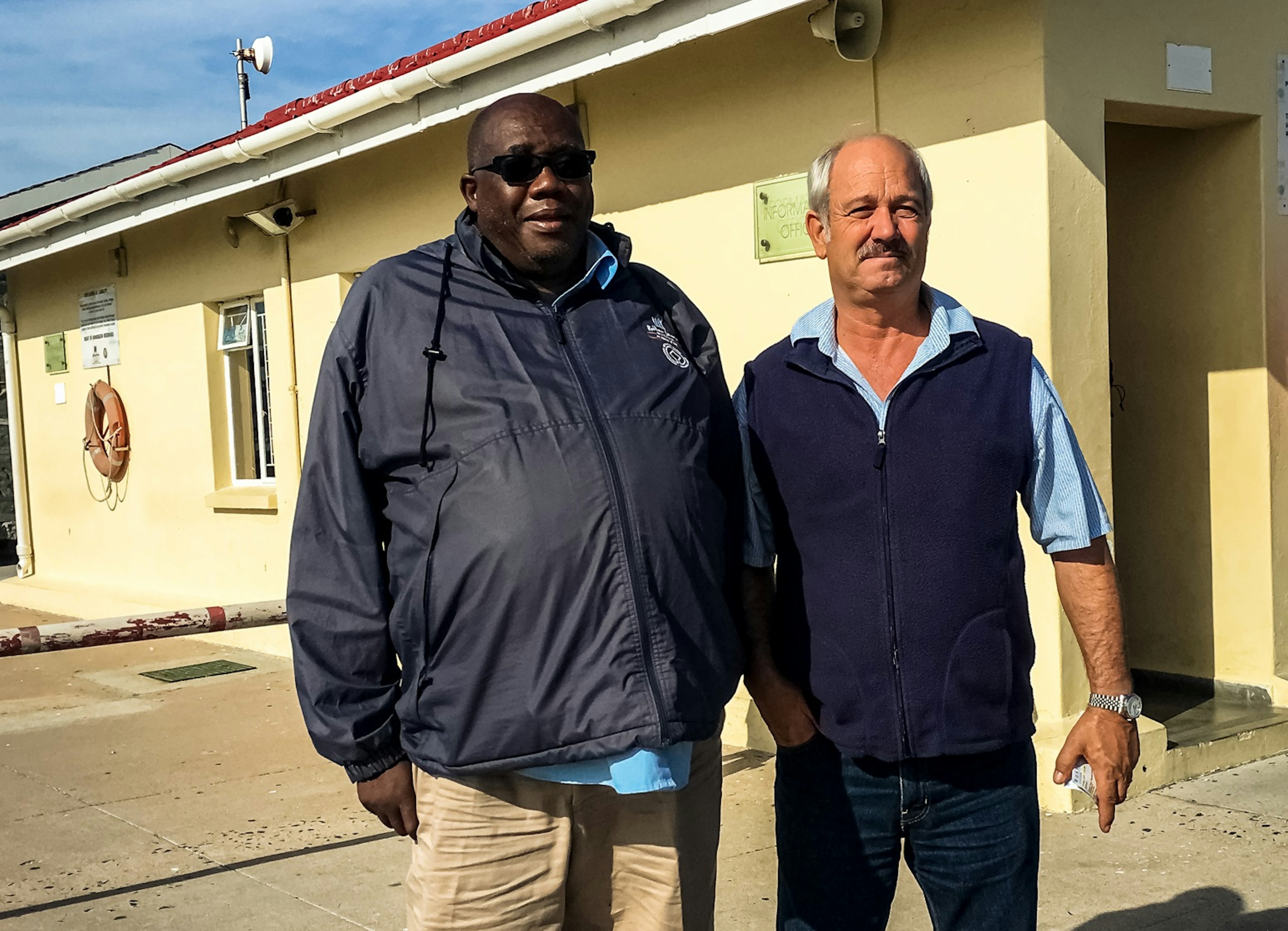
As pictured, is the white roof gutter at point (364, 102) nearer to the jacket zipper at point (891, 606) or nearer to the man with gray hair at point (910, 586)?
the man with gray hair at point (910, 586)

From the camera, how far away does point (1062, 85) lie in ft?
15.6

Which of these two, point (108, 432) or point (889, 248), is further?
point (108, 432)

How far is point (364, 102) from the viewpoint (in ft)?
23.1

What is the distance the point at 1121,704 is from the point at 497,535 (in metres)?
1.15

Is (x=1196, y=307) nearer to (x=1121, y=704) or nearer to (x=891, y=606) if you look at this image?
(x=1121, y=704)

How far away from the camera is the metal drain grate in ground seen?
26.9ft

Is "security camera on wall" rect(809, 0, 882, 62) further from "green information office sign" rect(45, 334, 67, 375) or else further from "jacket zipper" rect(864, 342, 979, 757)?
"green information office sign" rect(45, 334, 67, 375)

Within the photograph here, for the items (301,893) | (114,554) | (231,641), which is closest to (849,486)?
(301,893)

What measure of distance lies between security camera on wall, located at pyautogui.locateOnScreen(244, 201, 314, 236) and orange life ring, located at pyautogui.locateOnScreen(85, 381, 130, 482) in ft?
9.37

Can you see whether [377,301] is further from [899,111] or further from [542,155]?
[899,111]

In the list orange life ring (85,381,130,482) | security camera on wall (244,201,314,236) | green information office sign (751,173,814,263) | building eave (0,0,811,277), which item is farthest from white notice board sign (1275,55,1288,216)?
orange life ring (85,381,130,482)

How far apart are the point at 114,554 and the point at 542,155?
32.1 ft

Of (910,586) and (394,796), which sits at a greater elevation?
(910,586)

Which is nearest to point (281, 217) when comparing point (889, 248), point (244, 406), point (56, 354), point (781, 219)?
point (244, 406)
